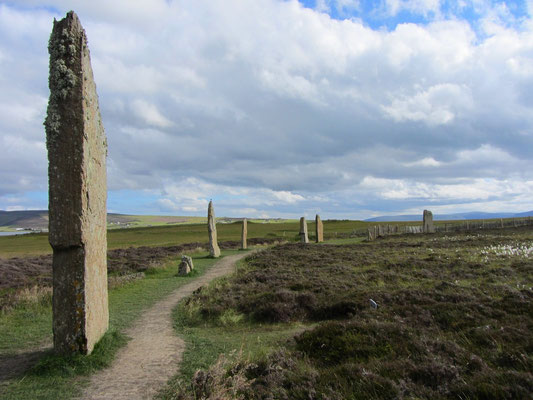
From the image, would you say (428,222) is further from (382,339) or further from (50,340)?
(50,340)

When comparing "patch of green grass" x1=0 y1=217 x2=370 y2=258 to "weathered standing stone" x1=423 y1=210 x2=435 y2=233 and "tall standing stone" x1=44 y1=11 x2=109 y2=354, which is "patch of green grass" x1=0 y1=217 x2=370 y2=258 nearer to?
"weathered standing stone" x1=423 y1=210 x2=435 y2=233

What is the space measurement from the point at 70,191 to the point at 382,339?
21.3 ft

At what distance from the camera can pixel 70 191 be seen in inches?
272

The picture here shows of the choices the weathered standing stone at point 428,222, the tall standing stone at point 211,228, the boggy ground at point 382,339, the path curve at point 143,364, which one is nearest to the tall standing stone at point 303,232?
the tall standing stone at point 211,228

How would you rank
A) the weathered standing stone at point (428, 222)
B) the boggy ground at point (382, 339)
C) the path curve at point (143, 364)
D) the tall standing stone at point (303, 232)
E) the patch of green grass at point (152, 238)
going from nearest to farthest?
the boggy ground at point (382, 339)
the path curve at point (143, 364)
the tall standing stone at point (303, 232)
the weathered standing stone at point (428, 222)
the patch of green grass at point (152, 238)

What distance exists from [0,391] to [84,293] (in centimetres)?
187

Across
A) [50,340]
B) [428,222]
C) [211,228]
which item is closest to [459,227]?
[428,222]

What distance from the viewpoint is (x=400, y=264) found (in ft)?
59.6

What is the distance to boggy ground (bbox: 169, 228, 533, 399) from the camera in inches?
193

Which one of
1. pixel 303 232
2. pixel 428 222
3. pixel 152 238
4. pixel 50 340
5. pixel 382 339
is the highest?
pixel 428 222

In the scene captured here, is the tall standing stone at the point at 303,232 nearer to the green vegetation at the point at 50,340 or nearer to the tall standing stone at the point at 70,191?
the green vegetation at the point at 50,340

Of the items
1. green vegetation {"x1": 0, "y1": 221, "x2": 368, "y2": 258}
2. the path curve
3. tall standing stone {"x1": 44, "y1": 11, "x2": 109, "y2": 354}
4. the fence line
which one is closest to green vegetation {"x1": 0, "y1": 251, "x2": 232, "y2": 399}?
the path curve

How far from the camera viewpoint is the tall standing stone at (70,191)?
22.6 feet

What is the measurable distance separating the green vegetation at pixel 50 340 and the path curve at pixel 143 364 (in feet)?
0.80
